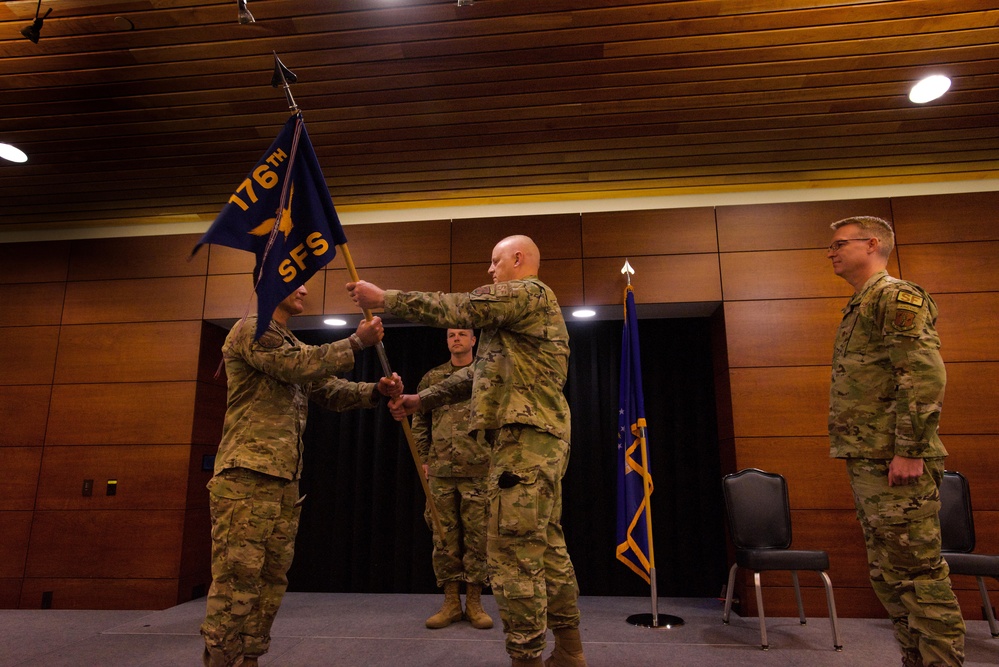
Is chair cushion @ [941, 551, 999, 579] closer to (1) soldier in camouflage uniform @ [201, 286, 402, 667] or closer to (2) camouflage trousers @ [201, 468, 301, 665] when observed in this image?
(1) soldier in camouflage uniform @ [201, 286, 402, 667]

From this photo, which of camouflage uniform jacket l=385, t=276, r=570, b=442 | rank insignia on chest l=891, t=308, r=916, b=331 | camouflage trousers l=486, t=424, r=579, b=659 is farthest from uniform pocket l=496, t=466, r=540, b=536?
rank insignia on chest l=891, t=308, r=916, b=331

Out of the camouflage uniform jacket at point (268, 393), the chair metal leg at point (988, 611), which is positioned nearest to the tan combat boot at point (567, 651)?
the camouflage uniform jacket at point (268, 393)

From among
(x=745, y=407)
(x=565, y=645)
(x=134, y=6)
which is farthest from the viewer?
(x=745, y=407)

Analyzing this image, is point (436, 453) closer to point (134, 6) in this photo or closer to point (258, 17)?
point (258, 17)

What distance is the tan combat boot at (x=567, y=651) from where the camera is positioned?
7.16 ft

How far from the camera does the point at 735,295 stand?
4125 mm

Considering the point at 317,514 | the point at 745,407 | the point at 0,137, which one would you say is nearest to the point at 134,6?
the point at 0,137

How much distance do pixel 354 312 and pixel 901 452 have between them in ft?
11.4

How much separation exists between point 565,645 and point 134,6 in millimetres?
3331

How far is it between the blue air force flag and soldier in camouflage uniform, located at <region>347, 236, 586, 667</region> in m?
1.42

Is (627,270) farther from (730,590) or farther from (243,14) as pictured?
(243,14)

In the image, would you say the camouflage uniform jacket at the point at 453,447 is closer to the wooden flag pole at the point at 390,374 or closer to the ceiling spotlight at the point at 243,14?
the wooden flag pole at the point at 390,374

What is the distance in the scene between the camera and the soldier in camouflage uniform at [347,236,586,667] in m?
1.93

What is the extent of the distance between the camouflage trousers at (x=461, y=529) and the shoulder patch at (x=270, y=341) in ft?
5.25
